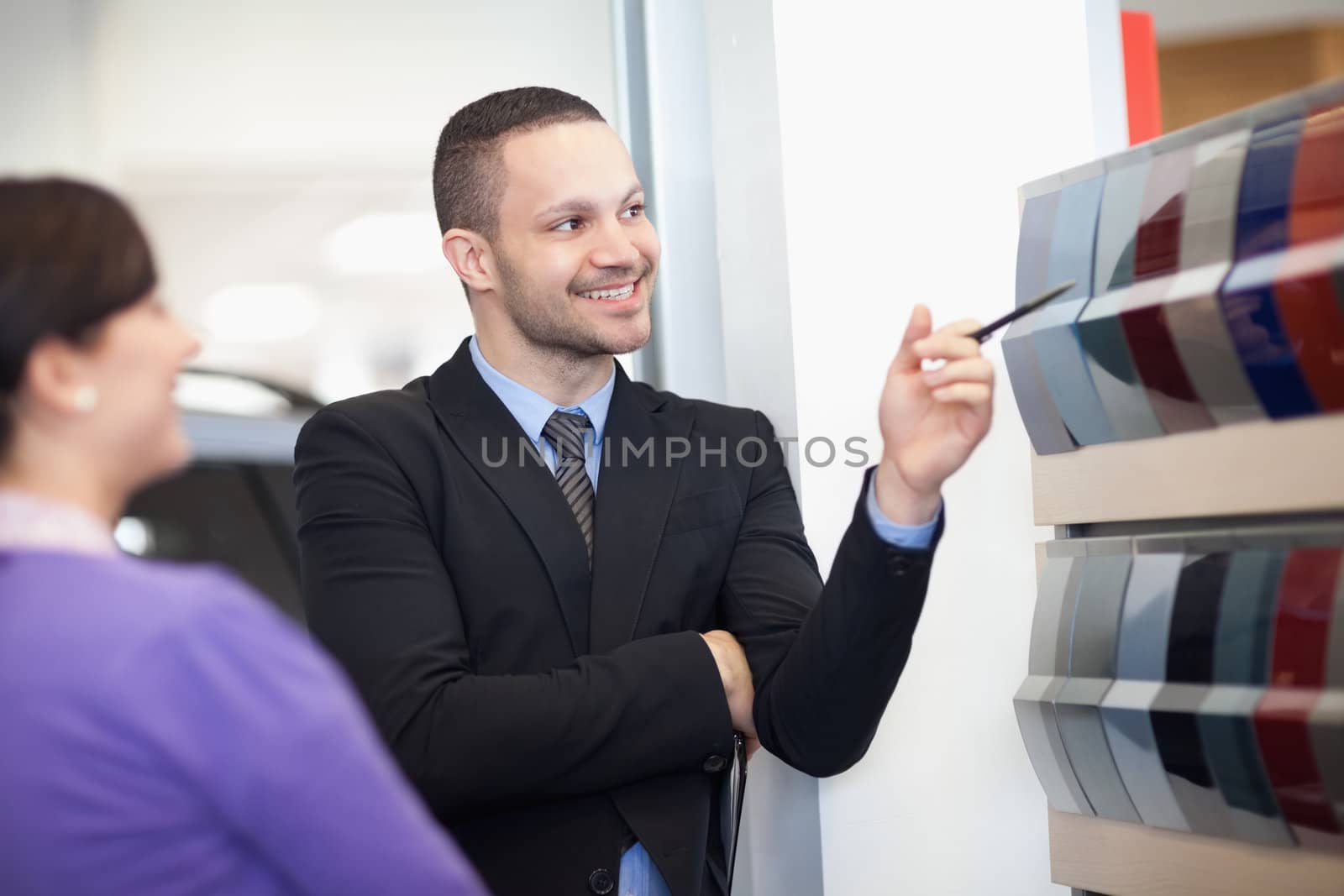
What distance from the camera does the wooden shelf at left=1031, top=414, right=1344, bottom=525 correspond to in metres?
1.24

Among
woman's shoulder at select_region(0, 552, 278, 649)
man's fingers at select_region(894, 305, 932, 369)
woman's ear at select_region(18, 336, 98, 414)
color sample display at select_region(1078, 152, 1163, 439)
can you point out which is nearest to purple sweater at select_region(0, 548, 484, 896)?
woman's shoulder at select_region(0, 552, 278, 649)

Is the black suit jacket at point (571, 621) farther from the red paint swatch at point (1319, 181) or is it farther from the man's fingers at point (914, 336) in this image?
the red paint swatch at point (1319, 181)

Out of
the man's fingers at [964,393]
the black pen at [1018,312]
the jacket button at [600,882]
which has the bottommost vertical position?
the jacket button at [600,882]

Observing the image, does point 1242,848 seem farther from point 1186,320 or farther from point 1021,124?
point 1021,124

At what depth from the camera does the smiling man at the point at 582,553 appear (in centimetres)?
147

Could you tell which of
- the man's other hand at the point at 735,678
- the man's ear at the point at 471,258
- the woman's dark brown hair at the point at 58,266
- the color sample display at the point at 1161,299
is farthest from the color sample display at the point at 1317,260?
the man's ear at the point at 471,258

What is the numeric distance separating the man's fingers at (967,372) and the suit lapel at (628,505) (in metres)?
0.57

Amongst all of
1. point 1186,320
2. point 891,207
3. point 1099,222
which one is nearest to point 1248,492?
point 1186,320

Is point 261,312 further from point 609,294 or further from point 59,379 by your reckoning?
point 59,379

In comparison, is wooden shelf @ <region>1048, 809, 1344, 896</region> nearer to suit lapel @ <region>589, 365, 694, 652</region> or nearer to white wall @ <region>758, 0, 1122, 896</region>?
white wall @ <region>758, 0, 1122, 896</region>

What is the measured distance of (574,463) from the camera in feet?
6.03

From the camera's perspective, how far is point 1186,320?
4.37 ft

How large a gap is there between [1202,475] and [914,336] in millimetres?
345

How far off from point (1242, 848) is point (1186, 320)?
550 millimetres
